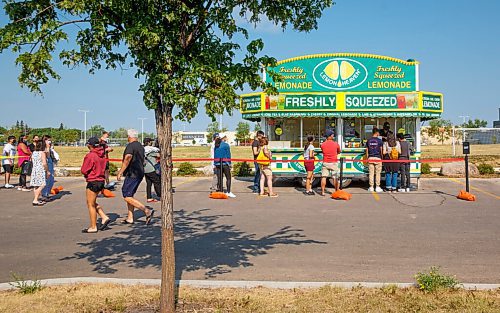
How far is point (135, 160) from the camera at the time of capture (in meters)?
9.71

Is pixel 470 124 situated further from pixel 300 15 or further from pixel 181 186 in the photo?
pixel 300 15

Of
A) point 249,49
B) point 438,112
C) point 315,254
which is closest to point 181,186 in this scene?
point 438,112

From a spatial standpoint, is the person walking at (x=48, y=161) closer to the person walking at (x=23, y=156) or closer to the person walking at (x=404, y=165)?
the person walking at (x=23, y=156)

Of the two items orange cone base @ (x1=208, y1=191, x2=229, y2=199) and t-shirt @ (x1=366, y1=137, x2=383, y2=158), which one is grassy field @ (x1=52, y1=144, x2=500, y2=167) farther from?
orange cone base @ (x1=208, y1=191, x2=229, y2=199)

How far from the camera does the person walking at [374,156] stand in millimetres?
14477

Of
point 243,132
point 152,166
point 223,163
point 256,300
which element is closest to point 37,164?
point 152,166

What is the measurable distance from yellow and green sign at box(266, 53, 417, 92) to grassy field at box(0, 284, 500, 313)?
11671mm

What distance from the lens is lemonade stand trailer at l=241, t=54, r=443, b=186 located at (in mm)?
15984

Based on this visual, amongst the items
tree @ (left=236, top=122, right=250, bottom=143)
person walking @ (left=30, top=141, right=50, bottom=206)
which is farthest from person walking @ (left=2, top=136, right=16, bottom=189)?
tree @ (left=236, top=122, right=250, bottom=143)

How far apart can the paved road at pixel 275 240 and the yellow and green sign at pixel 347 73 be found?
442 centimetres

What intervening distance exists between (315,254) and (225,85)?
3827mm

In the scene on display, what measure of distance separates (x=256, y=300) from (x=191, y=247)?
280cm

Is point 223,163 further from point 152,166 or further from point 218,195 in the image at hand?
point 152,166

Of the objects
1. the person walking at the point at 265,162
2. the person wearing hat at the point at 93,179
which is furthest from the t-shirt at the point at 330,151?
the person wearing hat at the point at 93,179
